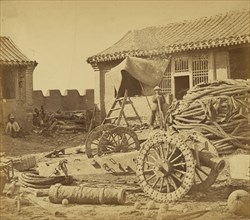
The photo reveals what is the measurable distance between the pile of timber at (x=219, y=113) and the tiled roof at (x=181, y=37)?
348mm

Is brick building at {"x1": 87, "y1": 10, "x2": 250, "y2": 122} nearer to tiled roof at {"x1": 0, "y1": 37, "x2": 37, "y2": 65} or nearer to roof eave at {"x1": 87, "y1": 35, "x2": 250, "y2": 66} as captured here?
roof eave at {"x1": 87, "y1": 35, "x2": 250, "y2": 66}

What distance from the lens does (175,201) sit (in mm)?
3275

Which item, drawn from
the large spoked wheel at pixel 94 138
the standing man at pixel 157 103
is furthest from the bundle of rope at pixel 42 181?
the standing man at pixel 157 103

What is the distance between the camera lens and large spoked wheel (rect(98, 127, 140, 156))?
383cm

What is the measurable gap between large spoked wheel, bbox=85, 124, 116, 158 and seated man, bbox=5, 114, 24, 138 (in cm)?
57

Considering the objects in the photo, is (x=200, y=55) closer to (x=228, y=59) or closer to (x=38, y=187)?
(x=228, y=59)

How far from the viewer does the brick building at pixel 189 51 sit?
3.53 metres

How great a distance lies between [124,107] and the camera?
12.6 ft

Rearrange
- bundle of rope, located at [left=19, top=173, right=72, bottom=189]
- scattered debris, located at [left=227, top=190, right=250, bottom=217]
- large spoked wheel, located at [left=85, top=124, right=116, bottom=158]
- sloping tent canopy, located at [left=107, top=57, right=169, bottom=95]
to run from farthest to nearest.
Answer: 1. large spoked wheel, located at [left=85, top=124, right=116, bottom=158]
2. sloping tent canopy, located at [left=107, top=57, right=169, bottom=95]
3. bundle of rope, located at [left=19, top=173, right=72, bottom=189]
4. scattered debris, located at [left=227, top=190, right=250, bottom=217]

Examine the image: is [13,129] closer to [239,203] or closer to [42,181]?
[42,181]

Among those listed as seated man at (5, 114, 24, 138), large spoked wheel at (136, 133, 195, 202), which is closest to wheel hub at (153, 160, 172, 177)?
large spoked wheel at (136, 133, 195, 202)

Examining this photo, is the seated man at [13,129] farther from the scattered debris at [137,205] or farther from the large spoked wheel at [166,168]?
the scattered debris at [137,205]

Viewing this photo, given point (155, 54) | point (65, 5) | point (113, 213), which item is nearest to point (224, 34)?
point (155, 54)

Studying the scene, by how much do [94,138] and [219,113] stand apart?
41.7 inches
